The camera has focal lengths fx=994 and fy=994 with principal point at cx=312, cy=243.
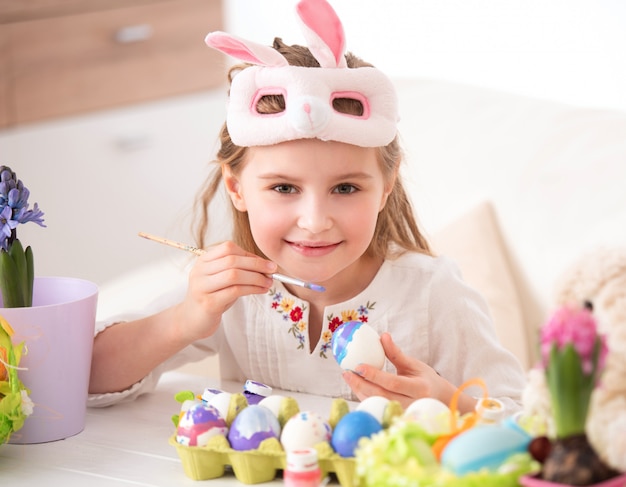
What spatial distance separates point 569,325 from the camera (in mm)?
712

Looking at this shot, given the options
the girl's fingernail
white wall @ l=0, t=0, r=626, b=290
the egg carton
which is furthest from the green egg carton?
white wall @ l=0, t=0, r=626, b=290

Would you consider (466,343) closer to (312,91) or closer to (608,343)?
(312,91)

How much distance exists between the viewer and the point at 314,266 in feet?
4.21

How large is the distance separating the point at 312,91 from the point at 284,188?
0.17 metres

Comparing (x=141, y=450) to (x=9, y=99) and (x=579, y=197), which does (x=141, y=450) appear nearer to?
(x=579, y=197)

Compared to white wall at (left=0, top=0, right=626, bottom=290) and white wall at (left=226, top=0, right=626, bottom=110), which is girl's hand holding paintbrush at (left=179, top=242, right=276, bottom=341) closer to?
white wall at (left=0, top=0, right=626, bottom=290)

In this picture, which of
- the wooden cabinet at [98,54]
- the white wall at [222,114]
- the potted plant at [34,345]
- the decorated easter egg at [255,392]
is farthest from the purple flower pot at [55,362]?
the wooden cabinet at [98,54]

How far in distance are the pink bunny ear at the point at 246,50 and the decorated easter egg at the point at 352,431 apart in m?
0.45

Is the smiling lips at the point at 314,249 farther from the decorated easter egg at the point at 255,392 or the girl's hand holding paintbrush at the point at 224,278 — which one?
the decorated easter egg at the point at 255,392

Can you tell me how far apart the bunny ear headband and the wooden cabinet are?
195 cm

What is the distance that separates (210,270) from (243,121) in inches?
7.6

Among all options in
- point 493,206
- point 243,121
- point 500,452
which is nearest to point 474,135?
point 493,206

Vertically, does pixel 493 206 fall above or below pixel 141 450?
above

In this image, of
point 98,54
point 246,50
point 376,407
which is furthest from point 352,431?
point 98,54
